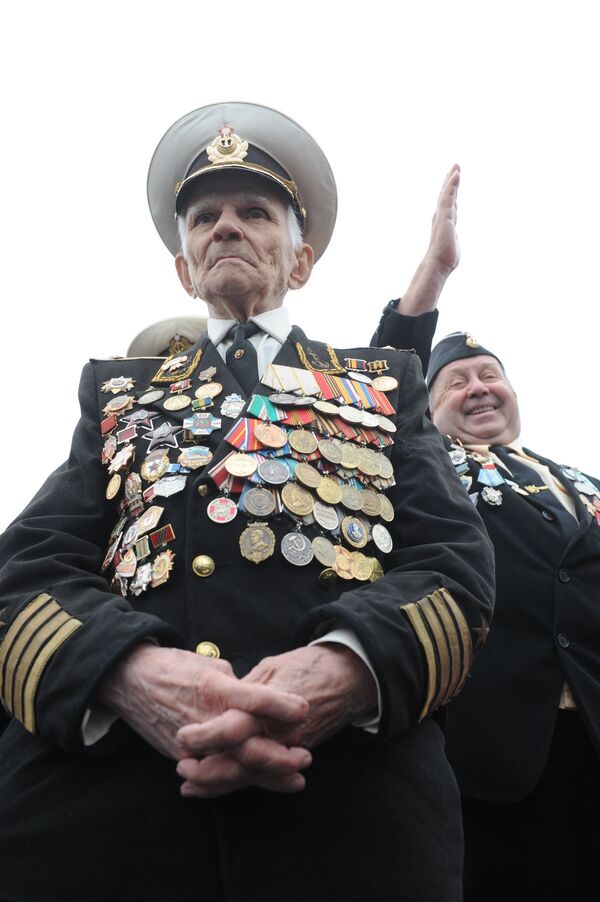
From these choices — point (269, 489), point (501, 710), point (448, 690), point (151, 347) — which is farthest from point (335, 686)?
point (151, 347)

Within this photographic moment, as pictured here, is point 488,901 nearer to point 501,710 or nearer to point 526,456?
point 501,710

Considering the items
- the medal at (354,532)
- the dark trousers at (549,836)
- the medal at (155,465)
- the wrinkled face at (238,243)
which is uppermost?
the wrinkled face at (238,243)

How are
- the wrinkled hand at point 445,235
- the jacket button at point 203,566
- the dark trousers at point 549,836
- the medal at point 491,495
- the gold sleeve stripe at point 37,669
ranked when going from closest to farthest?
the gold sleeve stripe at point 37,669, the jacket button at point 203,566, the dark trousers at point 549,836, the medal at point 491,495, the wrinkled hand at point 445,235

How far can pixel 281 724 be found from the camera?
1.55m

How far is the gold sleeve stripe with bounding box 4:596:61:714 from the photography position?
1.79m

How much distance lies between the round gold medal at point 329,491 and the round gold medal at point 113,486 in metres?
→ 0.51

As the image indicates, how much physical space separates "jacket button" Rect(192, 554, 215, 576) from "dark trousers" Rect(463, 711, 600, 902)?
1.48 meters

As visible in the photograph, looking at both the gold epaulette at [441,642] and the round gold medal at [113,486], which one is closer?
the gold epaulette at [441,642]

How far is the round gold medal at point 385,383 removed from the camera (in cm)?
257

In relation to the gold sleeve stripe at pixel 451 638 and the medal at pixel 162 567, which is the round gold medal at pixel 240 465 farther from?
the gold sleeve stripe at pixel 451 638

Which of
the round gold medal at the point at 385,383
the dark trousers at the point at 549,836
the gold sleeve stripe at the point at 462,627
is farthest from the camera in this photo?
the dark trousers at the point at 549,836

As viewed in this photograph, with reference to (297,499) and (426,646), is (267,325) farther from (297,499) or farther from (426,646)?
(426,646)

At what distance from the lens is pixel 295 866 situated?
1629 mm

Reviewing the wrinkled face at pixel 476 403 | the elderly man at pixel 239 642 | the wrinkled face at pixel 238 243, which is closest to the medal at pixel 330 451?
the elderly man at pixel 239 642
